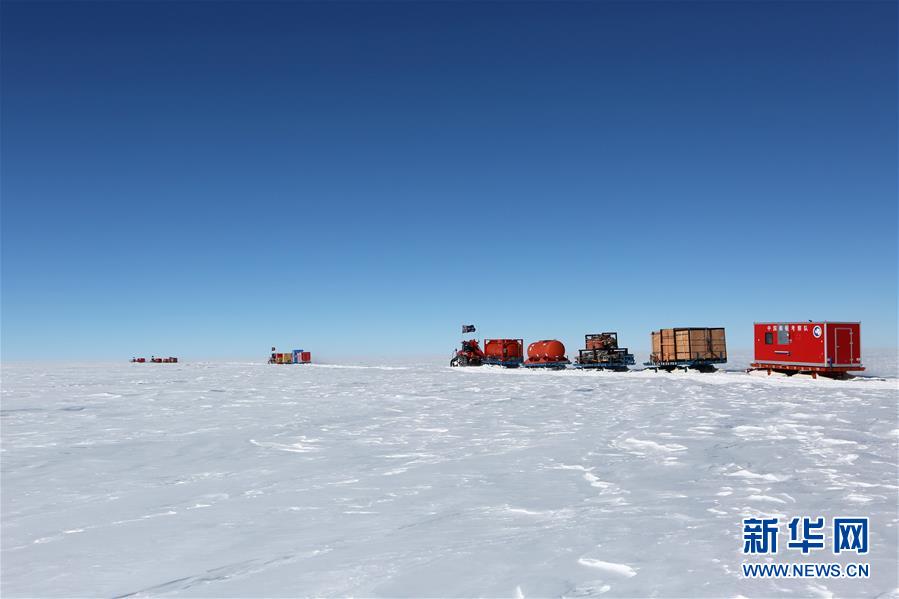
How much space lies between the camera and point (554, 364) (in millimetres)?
44125

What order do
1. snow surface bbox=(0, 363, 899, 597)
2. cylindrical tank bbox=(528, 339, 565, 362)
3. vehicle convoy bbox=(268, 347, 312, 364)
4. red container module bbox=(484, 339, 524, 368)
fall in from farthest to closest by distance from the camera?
vehicle convoy bbox=(268, 347, 312, 364) → red container module bbox=(484, 339, 524, 368) → cylindrical tank bbox=(528, 339, 565, 362) → snow surface bbox=(0, 363, 899, 597)

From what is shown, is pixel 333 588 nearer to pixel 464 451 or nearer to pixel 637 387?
pixel 464 451

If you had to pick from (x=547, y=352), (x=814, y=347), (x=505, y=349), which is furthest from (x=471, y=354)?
(x=814, y=347)

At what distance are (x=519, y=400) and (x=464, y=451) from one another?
1031 cm

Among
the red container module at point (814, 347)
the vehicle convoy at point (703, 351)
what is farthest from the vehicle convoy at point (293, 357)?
the red container module at point (814, 347)

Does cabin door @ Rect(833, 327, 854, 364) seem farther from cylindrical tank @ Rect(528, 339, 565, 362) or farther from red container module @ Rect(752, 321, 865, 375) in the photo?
cylindrical tank @ Rect(528, 339, 565, 362)

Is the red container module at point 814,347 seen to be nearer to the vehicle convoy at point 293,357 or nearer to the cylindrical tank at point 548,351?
the cylindrical tank at point 548,351

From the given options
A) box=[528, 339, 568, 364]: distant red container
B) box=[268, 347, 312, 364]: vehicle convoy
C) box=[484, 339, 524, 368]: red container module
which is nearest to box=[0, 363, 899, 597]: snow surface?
box=[528, 339, 568, 364]: distant red container

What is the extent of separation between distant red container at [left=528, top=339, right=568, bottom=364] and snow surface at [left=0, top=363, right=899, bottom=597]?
28.7 meters

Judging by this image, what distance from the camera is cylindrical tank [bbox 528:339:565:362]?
4438 centimetres

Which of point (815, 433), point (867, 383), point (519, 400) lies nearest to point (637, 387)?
point (519, 400)

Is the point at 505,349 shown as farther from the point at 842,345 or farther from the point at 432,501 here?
the point at 432,501

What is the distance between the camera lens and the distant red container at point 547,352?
44.4 metres

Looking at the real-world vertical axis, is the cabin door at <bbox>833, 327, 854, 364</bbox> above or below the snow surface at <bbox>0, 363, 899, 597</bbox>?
above
